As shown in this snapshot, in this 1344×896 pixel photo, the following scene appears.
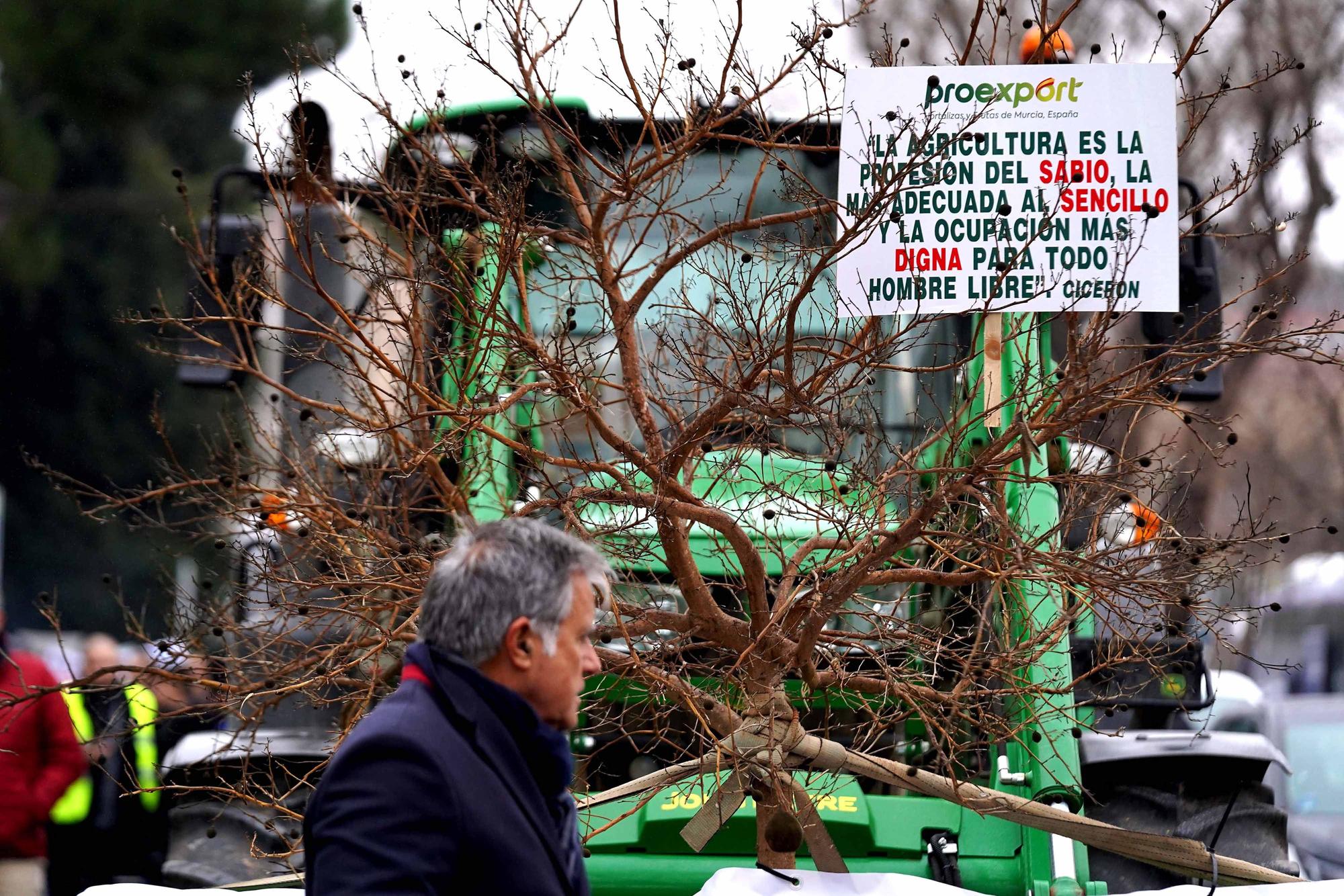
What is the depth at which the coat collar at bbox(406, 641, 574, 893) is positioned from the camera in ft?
7.75

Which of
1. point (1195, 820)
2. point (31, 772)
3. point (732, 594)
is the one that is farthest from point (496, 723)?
point (31, 772)

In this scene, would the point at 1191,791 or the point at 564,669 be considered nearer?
the point at 564,669

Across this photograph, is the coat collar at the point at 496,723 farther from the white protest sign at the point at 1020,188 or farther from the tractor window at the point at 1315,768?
→ the tractor window at the point at 1315,768

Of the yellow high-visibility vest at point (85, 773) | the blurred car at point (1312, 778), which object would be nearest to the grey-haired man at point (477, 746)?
the yellow high-visibility vest at point (85, 773)

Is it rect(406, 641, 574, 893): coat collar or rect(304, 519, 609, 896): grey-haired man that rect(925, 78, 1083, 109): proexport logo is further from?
rect(406, 641, 574, 893): coat collar

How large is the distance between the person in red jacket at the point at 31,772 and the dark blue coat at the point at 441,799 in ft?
13.9

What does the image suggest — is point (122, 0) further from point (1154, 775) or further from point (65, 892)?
point (1154, 775)

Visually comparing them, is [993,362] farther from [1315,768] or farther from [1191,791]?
[1315,768]

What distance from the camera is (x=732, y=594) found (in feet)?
15.3

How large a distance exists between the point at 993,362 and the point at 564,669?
6.65 feet

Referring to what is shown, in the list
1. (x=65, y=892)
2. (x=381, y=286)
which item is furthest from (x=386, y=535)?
(x=65, y=892)

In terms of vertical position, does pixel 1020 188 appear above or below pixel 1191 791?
above

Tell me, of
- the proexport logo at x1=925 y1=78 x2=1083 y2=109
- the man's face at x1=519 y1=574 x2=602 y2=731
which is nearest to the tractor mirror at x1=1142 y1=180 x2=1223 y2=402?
the proexport logo at x1=925 y1=78 x2=1083 y2=109

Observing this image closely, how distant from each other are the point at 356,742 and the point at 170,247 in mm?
24033
